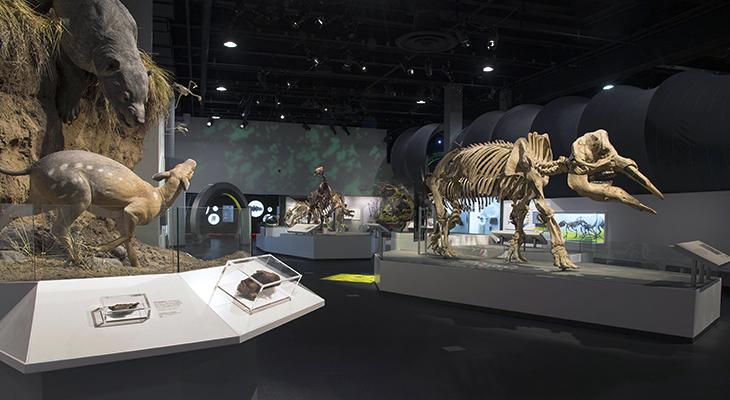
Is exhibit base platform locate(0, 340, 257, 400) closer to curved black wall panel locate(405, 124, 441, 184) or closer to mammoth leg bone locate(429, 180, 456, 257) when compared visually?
mammoth leg bone locate(429, 180, 456, 257)

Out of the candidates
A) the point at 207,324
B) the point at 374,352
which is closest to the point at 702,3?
the point at 374,352

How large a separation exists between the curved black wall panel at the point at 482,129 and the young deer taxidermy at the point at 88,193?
9.96 m

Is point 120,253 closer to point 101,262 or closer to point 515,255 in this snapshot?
point 101,262

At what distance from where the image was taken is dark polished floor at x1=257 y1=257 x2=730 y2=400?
3.78 meters

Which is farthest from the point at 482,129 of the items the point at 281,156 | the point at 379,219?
the point at 281,156

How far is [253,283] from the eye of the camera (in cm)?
254

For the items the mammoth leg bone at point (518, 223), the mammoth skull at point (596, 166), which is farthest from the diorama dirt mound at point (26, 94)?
the mammoth leg bone at point (518, 223)

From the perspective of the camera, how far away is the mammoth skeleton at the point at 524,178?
5781mm

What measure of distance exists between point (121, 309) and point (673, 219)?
923 cm

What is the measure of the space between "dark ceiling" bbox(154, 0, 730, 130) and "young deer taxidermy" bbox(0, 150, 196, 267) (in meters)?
6.26

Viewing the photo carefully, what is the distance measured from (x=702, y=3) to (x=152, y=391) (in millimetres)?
9027

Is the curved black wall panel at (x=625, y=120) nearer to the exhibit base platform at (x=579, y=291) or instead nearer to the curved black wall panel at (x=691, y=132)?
the curved black wall panel at (x=691, y=132)

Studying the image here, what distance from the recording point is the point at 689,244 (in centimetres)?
556

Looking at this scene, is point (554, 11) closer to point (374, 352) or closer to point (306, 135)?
point (374, 352)
